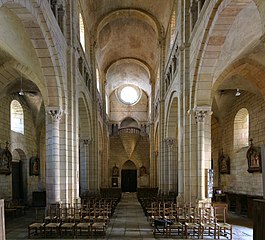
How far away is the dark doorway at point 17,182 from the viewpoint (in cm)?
1919

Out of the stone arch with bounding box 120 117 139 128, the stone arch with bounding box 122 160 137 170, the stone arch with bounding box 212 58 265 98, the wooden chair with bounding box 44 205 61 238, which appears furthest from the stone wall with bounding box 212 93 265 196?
the stone arch with bounding box 120 117 139 128

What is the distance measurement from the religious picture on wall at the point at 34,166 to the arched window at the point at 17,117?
6.83 feet

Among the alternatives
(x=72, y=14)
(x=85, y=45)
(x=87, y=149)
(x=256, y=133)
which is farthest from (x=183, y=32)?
(x=87, y=149)

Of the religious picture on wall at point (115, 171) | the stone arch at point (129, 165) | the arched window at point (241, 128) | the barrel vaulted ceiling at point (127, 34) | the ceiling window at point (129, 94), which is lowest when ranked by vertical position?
the religious picture on wall at point (115, 171)

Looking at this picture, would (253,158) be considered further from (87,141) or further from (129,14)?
(129,14)

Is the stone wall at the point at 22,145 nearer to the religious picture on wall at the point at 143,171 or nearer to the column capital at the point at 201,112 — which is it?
the column capital at the point at 201,112

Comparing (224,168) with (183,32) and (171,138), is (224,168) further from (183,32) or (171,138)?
(183,32)

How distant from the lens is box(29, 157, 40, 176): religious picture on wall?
805 inches

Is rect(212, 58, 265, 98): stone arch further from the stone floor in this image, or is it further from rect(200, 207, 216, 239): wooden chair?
the stone floor

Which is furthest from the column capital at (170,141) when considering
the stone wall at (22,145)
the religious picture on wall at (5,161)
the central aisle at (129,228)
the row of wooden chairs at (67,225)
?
the row of wooden chairs at (67,225)

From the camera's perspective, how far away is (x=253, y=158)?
50.8ft

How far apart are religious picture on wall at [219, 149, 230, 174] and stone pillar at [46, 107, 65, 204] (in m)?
10.2

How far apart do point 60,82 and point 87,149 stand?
31.2 feet

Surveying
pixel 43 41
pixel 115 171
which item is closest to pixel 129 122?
pixel 115 171
